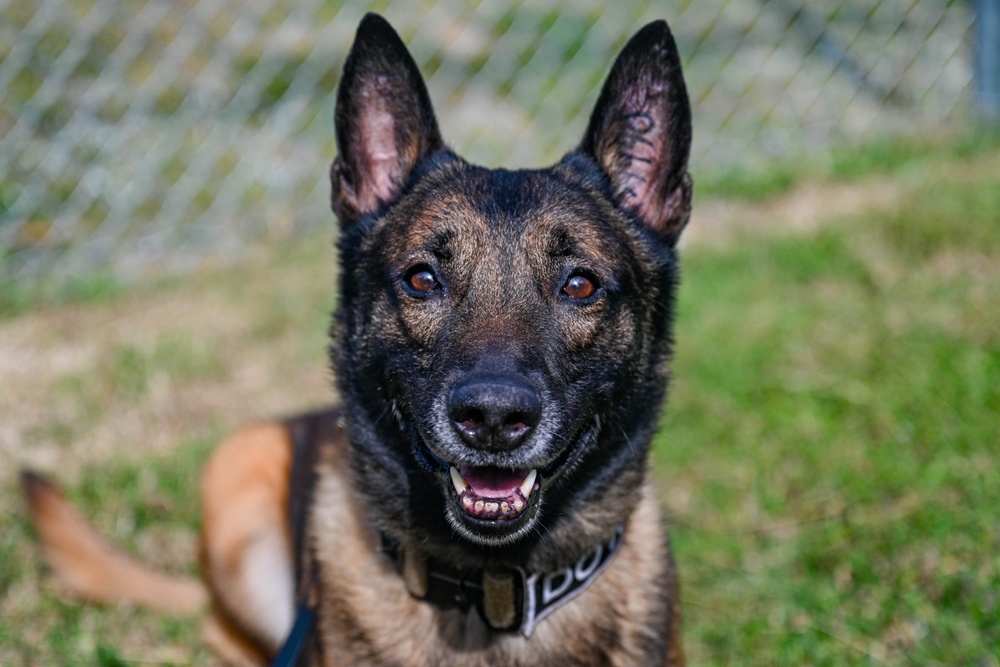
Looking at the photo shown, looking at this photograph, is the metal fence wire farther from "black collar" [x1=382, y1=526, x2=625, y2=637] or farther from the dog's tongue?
the dog's tongue

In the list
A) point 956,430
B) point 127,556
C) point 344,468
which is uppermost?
point 956,430

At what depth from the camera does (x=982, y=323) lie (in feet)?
14.4

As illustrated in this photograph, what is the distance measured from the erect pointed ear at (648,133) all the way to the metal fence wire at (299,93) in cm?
350

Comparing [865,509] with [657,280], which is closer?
[657,280]

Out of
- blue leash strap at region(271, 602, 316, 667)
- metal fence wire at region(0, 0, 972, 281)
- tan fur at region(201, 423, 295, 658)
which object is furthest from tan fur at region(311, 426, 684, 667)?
metal fence wire at region(0, 0, 972, 281)

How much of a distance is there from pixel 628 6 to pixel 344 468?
5.72 meters

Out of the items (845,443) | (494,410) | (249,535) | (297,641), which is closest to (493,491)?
(494,410)

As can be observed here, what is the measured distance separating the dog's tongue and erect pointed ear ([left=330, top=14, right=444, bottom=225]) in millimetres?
884

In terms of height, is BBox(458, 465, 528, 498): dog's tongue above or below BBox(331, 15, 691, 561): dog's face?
below

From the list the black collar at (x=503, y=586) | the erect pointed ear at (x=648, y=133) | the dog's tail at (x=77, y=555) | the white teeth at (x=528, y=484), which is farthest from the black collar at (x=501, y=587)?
the dog's tail at (x=77, y=555)

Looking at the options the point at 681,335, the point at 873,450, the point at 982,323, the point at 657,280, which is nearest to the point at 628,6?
the point at 681,335

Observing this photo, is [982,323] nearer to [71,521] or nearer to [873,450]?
[873,450]

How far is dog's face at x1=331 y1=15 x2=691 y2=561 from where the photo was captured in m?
2.13

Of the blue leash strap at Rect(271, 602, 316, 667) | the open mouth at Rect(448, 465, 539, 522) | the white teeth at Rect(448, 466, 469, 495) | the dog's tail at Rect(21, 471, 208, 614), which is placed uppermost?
the open mouth at Rect(448, 465, 539, 522)
